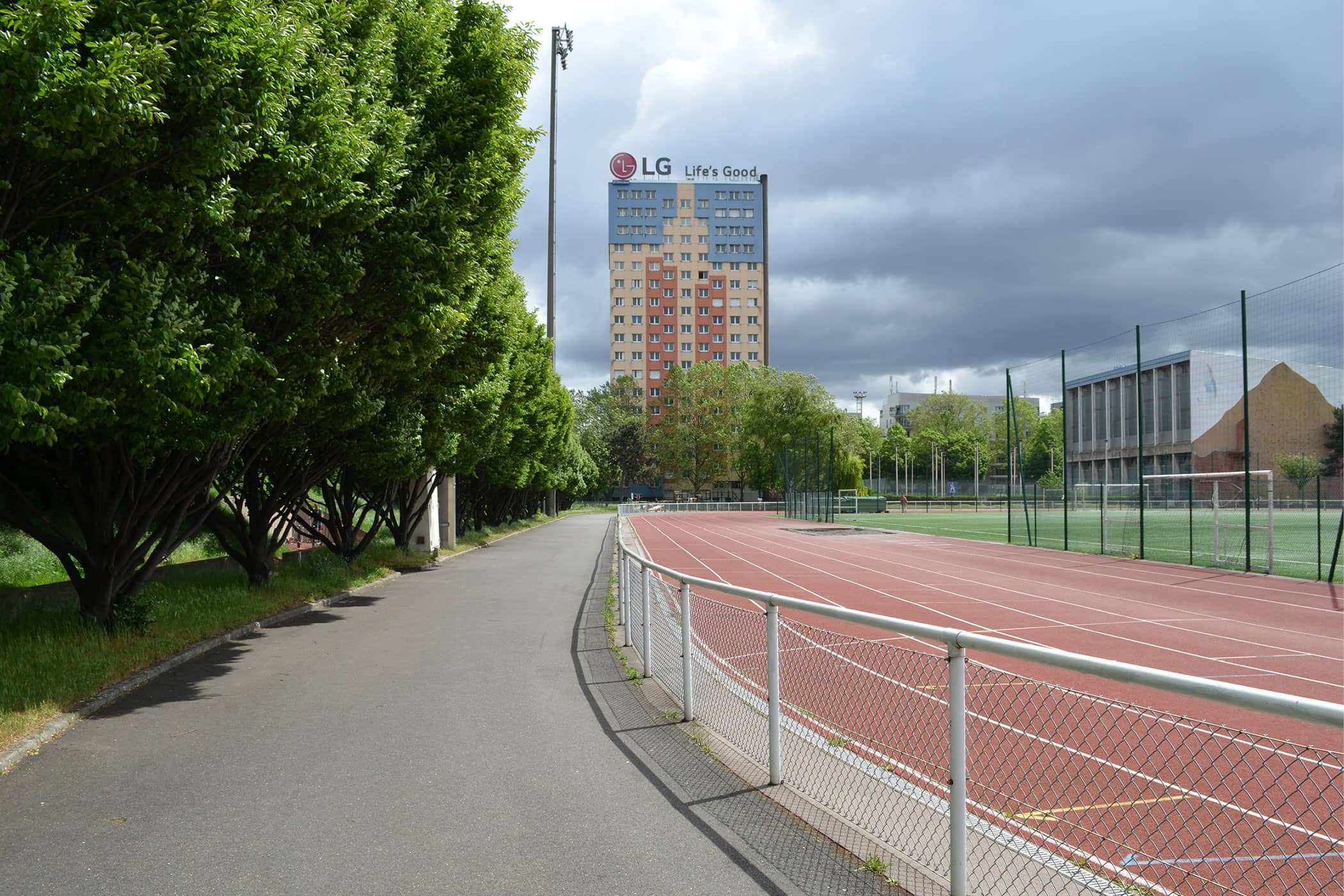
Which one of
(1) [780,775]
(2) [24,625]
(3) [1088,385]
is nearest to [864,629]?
(1) [780,775]

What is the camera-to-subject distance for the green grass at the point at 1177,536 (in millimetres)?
22094

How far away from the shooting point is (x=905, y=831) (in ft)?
14.8

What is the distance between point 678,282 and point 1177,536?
10156 cm

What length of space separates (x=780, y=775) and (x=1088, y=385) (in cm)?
2426

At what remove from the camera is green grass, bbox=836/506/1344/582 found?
2209 cm

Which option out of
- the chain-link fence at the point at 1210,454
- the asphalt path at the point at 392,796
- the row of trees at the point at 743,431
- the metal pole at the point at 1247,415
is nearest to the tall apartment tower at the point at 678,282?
the row of trees at the point at 743,431

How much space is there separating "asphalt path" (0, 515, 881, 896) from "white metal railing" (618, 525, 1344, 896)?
55cm

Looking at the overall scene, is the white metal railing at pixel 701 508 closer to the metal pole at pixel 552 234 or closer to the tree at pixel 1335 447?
the metal pole at pixel 552 234

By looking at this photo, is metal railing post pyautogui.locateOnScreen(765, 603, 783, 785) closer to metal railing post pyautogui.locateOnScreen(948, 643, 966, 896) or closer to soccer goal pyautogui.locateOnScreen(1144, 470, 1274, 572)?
metal railing post pyautogui.locateOnScreen(948, 643, 966, 896)

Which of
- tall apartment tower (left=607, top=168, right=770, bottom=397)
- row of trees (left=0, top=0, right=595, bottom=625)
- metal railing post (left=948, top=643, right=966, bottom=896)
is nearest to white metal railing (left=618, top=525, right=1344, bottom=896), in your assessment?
metal railing post (left=948, top=643, right=966, bottom=896)

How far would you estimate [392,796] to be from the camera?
531cm

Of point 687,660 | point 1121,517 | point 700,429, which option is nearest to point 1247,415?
point 1121,517

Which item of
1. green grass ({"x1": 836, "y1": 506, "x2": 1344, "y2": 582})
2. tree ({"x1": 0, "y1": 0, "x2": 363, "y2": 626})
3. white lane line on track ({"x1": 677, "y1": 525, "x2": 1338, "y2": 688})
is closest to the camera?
tree ({"x1": 0, "y1": 0, "x2": 363, "y2": 626})

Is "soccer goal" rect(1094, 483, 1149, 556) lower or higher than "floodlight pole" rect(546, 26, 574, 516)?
lower
